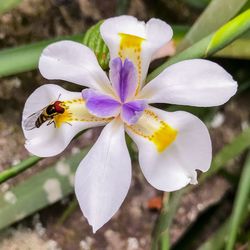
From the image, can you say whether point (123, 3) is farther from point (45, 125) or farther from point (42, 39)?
point (45, 125)

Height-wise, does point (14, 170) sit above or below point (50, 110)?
below

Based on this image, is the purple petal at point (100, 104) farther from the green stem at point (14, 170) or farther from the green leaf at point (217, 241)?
the green leaf at point (217, 241)

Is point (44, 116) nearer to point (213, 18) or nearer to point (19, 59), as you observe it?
point (19, 59)

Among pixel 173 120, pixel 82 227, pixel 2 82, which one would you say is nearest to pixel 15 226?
pixel 82 227

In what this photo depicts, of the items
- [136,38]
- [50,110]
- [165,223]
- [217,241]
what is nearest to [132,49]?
[136,38]

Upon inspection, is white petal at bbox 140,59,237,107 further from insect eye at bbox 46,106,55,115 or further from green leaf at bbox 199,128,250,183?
green leaf at bbox 199,128,250,183

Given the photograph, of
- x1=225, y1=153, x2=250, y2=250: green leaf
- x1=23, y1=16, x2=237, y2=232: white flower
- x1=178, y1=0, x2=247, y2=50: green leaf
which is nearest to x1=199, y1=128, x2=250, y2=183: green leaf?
A: x1=225, y1=153, x2=250, y2=250: green leaf
